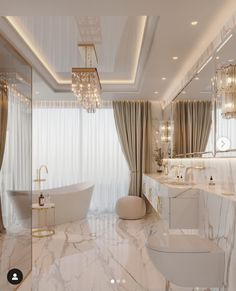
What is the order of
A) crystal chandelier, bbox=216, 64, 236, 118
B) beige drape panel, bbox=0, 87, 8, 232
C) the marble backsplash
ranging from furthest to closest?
the marble backsplash, crystal chandelier, bbox=216, 64, 236, 118, beige drape panel, bbox=0, 87, 8, 232

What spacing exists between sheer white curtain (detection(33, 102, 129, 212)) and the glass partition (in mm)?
3461

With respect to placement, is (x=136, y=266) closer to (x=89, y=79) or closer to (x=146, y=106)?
(x=89, y=79)

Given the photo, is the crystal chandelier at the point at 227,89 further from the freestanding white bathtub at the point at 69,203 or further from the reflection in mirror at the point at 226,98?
the freestanding white bathtub at the point at 69,203

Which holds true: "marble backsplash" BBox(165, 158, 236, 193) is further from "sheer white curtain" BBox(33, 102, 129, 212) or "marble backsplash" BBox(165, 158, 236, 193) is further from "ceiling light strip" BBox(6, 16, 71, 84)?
"ceiling light strip" BBox(6, 16, 71, 84)

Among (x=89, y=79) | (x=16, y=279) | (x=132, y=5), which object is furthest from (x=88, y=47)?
(x=16, y=279)

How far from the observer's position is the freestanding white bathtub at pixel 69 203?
17.1 ft

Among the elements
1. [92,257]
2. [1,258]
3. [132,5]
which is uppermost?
[132,5]

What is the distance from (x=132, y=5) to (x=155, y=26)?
58 centimetres

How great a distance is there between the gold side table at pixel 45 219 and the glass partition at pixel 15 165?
5.59ft

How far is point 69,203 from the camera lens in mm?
5352

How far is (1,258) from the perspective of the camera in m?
2.35

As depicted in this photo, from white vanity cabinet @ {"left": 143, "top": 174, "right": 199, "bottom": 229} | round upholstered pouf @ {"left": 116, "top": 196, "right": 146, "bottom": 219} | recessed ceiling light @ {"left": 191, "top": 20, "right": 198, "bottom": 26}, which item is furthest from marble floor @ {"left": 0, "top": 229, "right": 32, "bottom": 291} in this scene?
round upholstered pouf @ {"left": 116, "top": 196, "right": 146, "bottom": 219}

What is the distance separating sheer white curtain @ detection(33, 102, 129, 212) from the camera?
638 cm

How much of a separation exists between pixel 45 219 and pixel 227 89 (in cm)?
373
